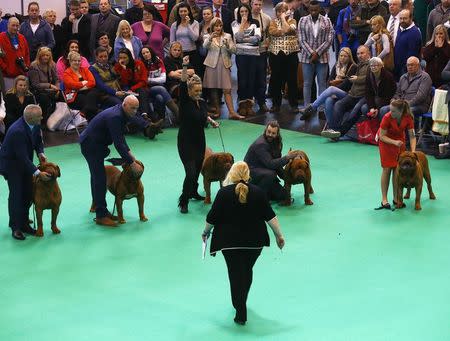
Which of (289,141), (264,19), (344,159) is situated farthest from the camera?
(264,19)

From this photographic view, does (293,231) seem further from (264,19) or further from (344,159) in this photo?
(264,19)

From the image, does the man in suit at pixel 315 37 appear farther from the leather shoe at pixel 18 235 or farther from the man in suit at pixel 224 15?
the leather shoe at pixel 18 235

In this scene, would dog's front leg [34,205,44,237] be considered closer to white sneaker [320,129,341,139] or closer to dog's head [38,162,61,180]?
dog's head [38,162,61,180]

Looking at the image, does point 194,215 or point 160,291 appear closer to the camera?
point 160,291

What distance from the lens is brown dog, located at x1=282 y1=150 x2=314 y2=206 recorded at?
36.0ft

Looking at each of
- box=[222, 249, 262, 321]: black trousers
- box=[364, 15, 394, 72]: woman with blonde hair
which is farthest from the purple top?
box=[222, 249, 262, 321]: black trousers

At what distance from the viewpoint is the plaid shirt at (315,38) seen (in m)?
15.8

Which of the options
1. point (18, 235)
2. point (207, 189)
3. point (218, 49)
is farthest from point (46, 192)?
point (218, 49)

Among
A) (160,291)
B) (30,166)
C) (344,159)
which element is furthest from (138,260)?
(344,159)

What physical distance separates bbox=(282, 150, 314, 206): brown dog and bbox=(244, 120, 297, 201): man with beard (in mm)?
60

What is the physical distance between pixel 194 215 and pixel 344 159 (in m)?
3.33

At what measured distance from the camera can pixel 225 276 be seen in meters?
8.72

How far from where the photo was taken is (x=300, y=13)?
1677 cm

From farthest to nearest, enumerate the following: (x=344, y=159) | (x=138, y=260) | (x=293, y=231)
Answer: (x=344, y=159)
(x=293, y=231)
(x=138, y=260)
